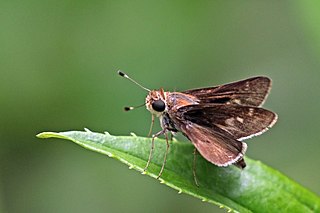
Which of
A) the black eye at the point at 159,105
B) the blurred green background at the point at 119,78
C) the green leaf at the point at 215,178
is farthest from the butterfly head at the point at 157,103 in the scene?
the blurred green background at the point at 119,78

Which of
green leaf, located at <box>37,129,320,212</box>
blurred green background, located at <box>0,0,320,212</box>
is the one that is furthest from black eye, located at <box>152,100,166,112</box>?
blurred green background, located at <box>0,0,320,212</box>

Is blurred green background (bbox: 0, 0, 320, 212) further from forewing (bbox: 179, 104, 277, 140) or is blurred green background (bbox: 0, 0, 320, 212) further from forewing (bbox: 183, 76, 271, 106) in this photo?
forewing (bbox: 179, 104, 277, 140)

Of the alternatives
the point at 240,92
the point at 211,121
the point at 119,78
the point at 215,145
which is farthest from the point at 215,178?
the point at 119,78

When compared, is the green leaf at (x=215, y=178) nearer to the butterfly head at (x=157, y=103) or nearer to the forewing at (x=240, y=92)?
the butterfly head at (x=157, y=103)

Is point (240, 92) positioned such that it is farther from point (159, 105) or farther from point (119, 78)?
point (119, 78)

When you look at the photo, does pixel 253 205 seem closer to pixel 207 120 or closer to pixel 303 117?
pixel 207 120

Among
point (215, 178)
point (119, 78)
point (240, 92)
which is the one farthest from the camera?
point (119, 78)

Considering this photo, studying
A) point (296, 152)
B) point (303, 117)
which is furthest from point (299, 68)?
point (296, 152)
